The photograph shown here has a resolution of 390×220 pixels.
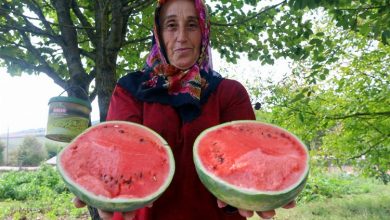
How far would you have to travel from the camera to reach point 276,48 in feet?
13.8

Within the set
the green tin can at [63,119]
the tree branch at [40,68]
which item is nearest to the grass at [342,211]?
the tree branch at [40,68]

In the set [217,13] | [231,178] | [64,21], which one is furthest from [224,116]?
[217,13]

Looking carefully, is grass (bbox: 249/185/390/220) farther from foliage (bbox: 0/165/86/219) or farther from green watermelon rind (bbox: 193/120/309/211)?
green watermelon rind (bbox: 193/120/309/211)

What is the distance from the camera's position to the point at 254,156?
1.52m

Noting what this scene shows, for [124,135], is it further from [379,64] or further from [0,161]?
[0,161]

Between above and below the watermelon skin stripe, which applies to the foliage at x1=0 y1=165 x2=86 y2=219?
below

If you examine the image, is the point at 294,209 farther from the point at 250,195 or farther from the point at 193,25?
the point at 250,195

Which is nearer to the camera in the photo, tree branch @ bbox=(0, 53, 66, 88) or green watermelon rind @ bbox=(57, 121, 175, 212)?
green watermelon rind @ bbox=(57, 121, 175, 212)

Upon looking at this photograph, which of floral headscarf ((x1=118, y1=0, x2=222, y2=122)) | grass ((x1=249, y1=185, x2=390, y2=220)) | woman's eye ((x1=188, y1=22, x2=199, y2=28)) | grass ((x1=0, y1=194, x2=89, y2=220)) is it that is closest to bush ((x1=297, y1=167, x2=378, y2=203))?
grass ((x1=249, y1=185, x2=390, y2=220))

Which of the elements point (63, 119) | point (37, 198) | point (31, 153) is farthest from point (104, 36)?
point (31, 153)

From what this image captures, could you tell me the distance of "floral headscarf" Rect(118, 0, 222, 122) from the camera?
1.79 metres

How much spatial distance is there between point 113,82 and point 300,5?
1.52m

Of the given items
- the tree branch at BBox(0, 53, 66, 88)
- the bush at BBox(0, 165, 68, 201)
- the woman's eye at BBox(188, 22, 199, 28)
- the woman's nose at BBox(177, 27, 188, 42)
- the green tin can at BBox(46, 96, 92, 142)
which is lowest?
the bush at BBox(0, 165, 68, 201)

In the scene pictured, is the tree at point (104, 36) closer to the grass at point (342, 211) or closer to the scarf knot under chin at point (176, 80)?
the scarf knot under chin at point (176, 80)
